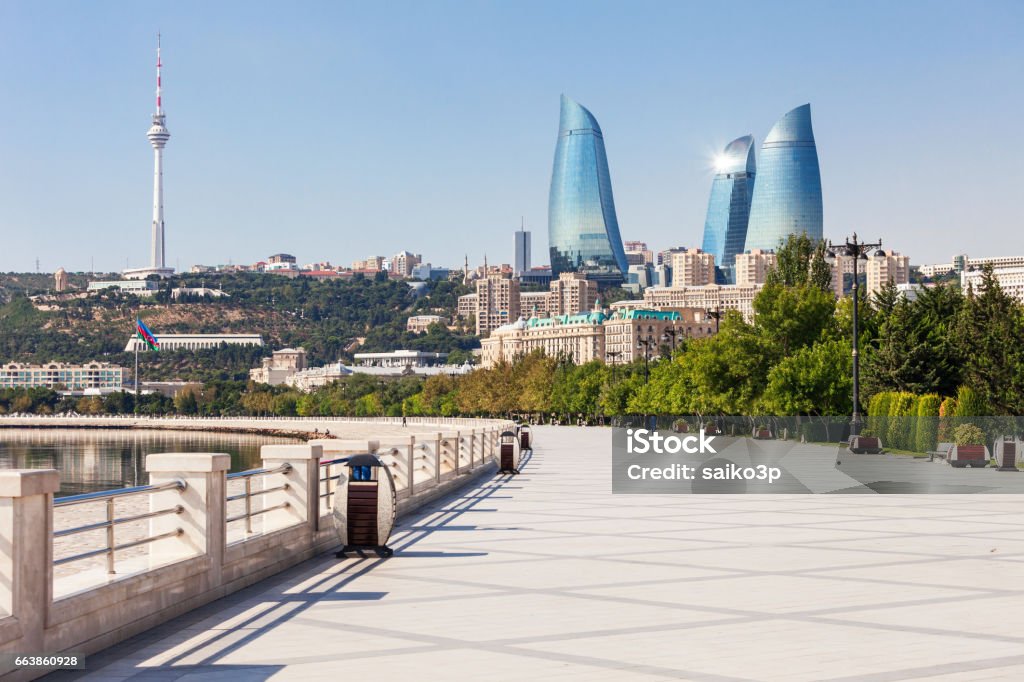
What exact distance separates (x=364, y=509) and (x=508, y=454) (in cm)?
1864

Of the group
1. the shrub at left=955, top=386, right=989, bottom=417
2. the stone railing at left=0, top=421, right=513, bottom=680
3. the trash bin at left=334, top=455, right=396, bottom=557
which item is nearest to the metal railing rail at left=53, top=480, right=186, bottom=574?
the stone railing at left=0, top=421, right=513, bottom=680

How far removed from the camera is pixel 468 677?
809 cm

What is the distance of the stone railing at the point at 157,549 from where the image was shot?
8.04 metres

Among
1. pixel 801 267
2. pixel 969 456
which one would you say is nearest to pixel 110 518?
pixel 969 456

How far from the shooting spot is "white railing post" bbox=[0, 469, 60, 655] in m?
7.96

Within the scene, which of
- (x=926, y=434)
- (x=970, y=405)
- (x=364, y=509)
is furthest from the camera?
(x=970, y=405)

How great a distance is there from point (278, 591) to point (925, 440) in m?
27.7

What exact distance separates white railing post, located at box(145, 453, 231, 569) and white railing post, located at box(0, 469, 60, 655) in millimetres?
2657

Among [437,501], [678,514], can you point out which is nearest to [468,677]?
[678,514]

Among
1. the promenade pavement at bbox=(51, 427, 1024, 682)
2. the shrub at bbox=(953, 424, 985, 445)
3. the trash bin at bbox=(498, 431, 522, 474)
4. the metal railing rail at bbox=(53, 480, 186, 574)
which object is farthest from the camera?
the shrub at bbox=(953, 424, 985, 445)

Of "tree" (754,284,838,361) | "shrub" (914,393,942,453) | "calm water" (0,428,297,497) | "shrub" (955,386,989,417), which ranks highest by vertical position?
"tree" (754,284,838,361)

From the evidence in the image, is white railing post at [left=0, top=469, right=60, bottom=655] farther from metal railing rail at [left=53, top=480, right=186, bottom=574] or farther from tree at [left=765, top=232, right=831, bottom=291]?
tree at [left=765, top=232, right=831, bottom=291]

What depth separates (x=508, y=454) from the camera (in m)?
33.1

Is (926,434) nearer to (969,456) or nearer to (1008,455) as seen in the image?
(969,456)
